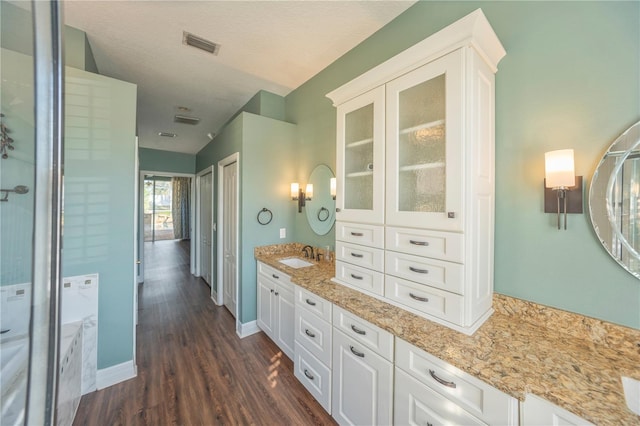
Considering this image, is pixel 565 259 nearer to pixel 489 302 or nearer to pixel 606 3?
Result: pixel 489 302

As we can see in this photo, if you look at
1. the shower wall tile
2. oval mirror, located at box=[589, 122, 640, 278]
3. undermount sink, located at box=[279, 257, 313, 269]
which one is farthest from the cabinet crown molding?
the shower wall tile

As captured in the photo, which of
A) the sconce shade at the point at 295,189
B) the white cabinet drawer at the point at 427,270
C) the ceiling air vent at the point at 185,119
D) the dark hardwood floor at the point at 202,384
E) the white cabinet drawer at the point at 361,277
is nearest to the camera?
the white cabinet drawer at the point at 427,270

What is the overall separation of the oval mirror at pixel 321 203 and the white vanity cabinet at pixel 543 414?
6.50ft

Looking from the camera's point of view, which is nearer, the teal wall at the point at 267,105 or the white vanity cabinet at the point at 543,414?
the white vanity cabinet at the point at 543,414

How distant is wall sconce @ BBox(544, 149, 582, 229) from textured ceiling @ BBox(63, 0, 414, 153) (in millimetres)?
1589

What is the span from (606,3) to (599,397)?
1711mm

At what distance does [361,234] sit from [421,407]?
101 centimetres

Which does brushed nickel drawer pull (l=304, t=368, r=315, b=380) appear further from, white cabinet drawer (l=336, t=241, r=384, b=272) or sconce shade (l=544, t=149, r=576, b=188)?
sconce shade (l=544, t=149, r=576, b=188)

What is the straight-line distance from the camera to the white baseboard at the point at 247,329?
9.41ft

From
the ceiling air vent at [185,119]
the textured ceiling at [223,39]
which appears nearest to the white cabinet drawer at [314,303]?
the textured ceiling at [223,39]

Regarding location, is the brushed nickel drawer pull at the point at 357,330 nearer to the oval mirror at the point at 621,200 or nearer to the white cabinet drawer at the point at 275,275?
the white cabinet drawer at the point at 275,275

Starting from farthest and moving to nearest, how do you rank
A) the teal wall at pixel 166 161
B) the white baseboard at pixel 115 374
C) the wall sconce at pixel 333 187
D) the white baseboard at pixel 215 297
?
the teal wall at pixel 166 161, the white baseboard at pixel 215 297, the wall sconce at pixel 333 187, the white baseboard at pixel 115 374

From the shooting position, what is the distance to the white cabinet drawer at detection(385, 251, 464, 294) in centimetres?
126

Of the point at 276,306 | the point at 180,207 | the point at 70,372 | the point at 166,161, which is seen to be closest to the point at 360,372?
the point at 276,306
